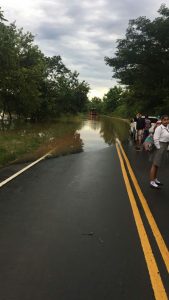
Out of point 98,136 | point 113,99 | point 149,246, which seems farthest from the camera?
point 113,99

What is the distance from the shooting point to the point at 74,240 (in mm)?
5977

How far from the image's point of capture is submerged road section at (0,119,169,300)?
448cm

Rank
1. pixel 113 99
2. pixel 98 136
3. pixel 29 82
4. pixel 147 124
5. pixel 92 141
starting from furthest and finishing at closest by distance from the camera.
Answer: pixel 113 99 → pixel 29 82 → pixel 98 136 → pixel 92 141 → pixel 147 124

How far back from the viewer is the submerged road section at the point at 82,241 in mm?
4480

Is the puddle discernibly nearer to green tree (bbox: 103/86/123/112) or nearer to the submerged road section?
the submerged road section

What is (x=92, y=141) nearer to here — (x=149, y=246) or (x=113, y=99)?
(x=149, y=246)

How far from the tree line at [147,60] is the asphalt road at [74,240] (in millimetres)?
36181

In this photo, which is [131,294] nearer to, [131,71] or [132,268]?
[132,268]

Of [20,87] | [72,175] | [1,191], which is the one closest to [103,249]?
[1,191]

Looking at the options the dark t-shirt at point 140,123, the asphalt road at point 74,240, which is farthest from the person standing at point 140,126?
the asphalt road at point 74,240

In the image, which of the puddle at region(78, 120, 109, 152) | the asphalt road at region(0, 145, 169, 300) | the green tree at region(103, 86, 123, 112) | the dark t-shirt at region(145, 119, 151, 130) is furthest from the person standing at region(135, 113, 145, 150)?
the green tree at region(103, 86, 123, 112)

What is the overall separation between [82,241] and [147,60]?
42938mm

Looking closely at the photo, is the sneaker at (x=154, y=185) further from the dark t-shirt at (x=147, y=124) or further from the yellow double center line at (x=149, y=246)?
the dark t-shirt at (x=147, y=124)

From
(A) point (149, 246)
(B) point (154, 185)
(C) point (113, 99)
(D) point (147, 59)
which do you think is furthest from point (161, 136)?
(C) point (113, 99)
